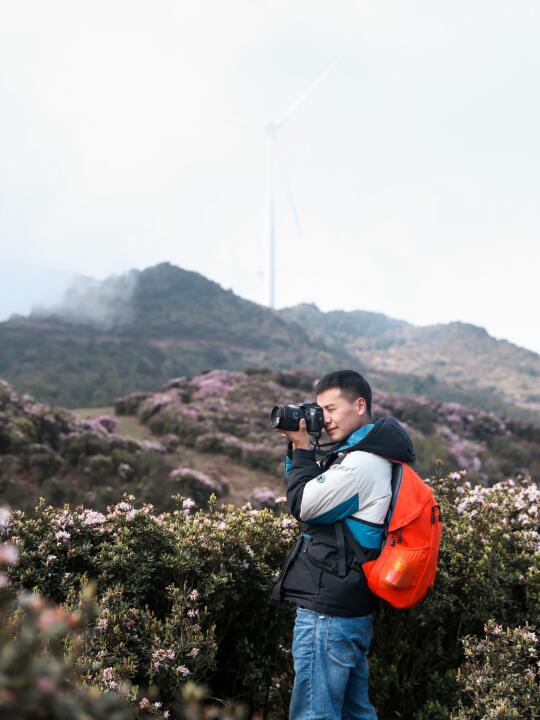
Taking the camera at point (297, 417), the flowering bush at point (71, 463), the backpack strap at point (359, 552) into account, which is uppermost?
the camera at point (297, 417)

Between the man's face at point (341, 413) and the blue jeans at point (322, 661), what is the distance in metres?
0.89

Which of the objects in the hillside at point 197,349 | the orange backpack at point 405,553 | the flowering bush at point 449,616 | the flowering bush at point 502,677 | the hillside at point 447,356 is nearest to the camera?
the orange backpack at point 405,553

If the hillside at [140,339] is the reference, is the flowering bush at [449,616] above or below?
below

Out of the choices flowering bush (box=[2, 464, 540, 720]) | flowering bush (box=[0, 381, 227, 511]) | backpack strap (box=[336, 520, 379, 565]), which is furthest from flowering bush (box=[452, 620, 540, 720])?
flowering bush (box=[0, 381, 227, 511])

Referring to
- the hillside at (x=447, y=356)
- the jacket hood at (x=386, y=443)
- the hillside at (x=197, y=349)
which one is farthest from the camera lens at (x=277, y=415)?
the hillside at (x=447, y=356)

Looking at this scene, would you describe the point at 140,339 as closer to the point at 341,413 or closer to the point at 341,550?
the point at 341,413

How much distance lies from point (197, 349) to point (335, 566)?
53765mm

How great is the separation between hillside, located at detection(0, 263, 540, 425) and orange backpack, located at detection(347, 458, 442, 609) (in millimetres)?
26683

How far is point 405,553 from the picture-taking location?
2.59 metres

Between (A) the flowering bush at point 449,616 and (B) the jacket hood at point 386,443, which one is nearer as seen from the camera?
(B) the jacket hood at point 386,443

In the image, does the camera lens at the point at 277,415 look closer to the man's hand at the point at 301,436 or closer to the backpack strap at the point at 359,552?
the man's hand at the point at 301,436

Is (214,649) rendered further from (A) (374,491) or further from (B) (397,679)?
(B) (397,679)

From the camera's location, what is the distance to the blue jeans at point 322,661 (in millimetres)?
2645

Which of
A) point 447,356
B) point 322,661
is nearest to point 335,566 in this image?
point 322,661
